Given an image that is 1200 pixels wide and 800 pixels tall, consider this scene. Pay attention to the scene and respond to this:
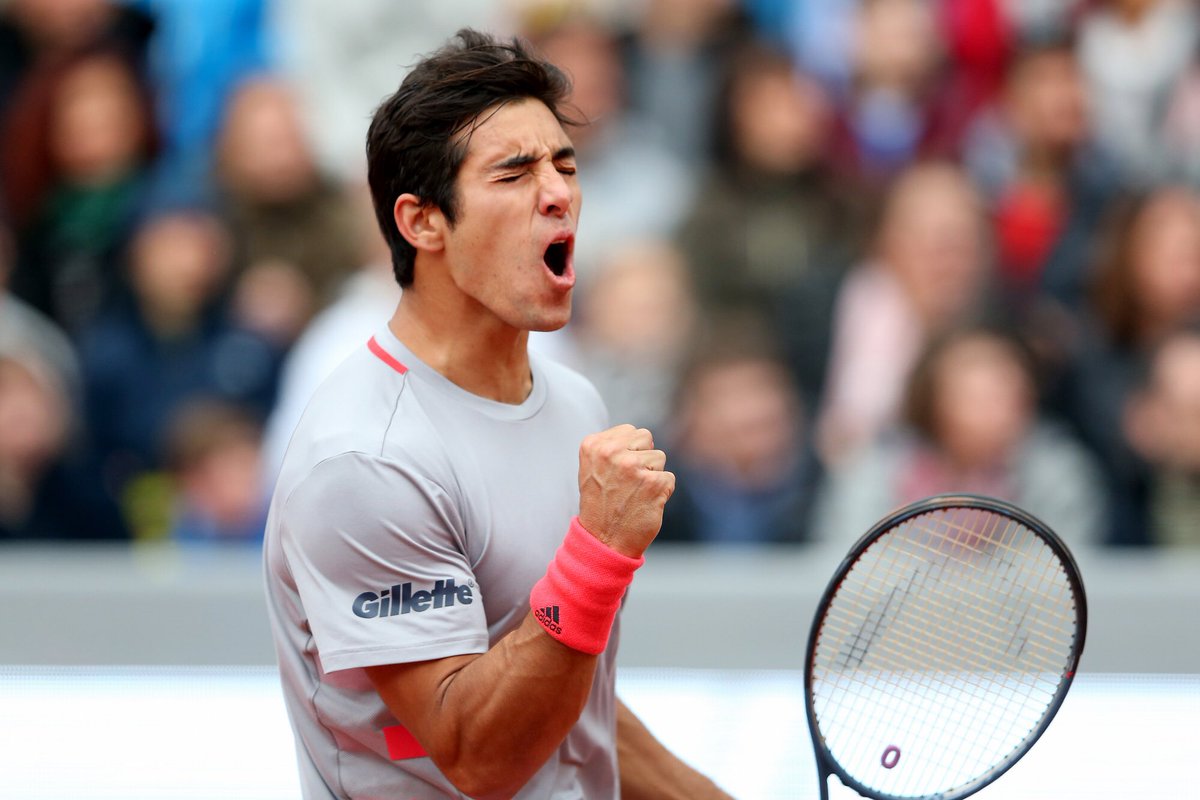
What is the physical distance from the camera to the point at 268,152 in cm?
565

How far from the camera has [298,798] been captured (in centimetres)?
310

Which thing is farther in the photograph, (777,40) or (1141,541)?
(777,40)

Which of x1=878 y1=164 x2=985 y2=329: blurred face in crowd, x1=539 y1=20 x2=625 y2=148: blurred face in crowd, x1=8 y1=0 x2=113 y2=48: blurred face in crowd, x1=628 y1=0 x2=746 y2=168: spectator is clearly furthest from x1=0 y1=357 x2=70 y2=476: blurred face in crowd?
x1=878 y1=164 x2=985 y2=329: blurred face in crowd

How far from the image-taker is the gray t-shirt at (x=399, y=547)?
1.85 m

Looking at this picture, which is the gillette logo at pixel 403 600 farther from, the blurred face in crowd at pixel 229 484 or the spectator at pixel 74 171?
the spectator at pixel 74 171

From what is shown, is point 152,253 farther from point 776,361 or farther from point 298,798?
point 298,798

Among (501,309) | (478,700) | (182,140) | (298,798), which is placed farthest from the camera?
(182,140)

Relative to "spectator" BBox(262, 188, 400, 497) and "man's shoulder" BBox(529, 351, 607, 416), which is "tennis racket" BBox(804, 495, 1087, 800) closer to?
"man's shoulder" BBox(529, 351, 607, 416)

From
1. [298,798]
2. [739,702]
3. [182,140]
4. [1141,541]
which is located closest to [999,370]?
[1141,541]

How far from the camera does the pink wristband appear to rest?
5.89ft

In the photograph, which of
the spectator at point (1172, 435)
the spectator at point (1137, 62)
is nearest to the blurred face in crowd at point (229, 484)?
the spectator at point (1172, 435)

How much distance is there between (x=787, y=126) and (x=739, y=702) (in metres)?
2.64

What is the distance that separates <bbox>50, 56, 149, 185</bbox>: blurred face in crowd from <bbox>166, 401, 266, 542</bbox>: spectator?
1.19m

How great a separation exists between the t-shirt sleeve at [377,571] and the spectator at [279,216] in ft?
12.1
